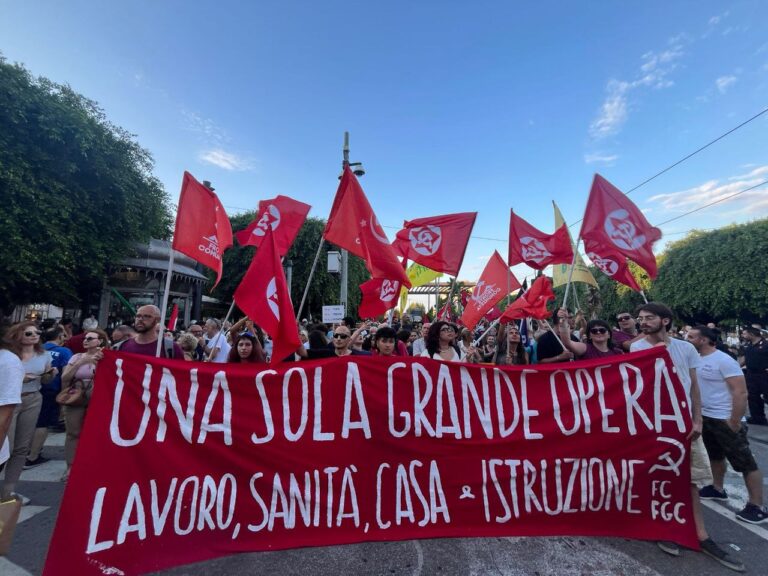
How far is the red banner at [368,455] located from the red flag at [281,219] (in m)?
2.79

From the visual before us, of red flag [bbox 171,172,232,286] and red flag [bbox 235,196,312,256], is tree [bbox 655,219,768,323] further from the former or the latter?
red flag [bbox 171,172,232,286]

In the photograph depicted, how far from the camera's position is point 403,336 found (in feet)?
27.5

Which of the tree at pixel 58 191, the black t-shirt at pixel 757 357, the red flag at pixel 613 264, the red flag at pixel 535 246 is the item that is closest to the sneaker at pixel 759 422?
the black t-shirt at pixel 757 357

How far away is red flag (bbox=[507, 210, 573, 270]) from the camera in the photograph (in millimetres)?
5934

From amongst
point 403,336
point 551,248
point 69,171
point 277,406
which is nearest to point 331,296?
point 69,171

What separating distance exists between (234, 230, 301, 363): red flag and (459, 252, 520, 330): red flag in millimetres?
4088

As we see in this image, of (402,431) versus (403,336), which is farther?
(403,336)

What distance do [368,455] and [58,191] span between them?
50.7 ft

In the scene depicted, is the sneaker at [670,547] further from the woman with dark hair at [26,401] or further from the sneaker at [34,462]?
the sneaker at [34,462]

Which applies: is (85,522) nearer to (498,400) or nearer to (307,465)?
(307,465)

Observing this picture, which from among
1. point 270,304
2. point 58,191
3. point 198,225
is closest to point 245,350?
point 270,304

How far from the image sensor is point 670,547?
295 centimetres

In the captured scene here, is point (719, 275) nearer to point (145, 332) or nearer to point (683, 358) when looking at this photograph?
point (683, 358)

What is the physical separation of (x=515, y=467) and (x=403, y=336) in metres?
5.43
